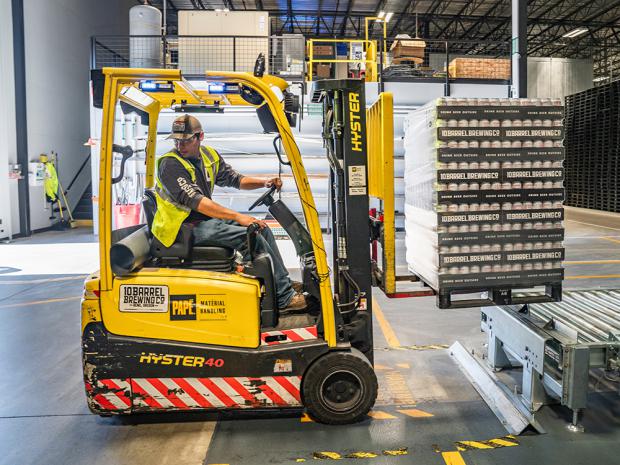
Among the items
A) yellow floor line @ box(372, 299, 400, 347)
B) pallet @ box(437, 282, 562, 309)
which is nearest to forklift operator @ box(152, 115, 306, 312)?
pallet @ box(437, 282, 562, 309)

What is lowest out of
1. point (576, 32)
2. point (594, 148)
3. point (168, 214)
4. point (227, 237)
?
point (227, 237)

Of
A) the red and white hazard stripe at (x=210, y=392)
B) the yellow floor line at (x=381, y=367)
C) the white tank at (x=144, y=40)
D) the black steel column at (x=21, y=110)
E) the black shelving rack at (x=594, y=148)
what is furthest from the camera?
the black shelving rack at (x=594, y=148)

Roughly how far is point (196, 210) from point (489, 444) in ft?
7.78

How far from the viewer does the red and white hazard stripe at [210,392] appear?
332 centimetres

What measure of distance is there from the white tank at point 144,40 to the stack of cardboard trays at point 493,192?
37.0 feet

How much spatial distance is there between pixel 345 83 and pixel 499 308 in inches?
84.1

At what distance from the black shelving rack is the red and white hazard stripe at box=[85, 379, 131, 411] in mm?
20981

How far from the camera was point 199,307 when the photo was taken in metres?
3.28

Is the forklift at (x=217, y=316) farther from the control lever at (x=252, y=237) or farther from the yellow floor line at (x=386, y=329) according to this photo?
the yellow floor line at (x=386, y=329)

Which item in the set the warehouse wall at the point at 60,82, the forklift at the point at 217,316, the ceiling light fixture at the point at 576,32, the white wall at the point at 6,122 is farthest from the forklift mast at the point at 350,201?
the ceiling light fixture at the point at 576,32

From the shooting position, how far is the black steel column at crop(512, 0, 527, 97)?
12.4m

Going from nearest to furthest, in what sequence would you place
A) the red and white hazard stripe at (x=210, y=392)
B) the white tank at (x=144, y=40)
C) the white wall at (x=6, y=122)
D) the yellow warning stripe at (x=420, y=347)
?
the red and white hazard stripe at (x=210, y=392)
the yellow warning stripe at (x=420, y=347)
the white tank at (x=144, y=40)
the white wall at (x=6, y=122)

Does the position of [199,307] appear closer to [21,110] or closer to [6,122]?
[6,122]

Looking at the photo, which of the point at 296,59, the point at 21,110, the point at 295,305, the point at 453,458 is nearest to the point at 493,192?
the point at 295,305
